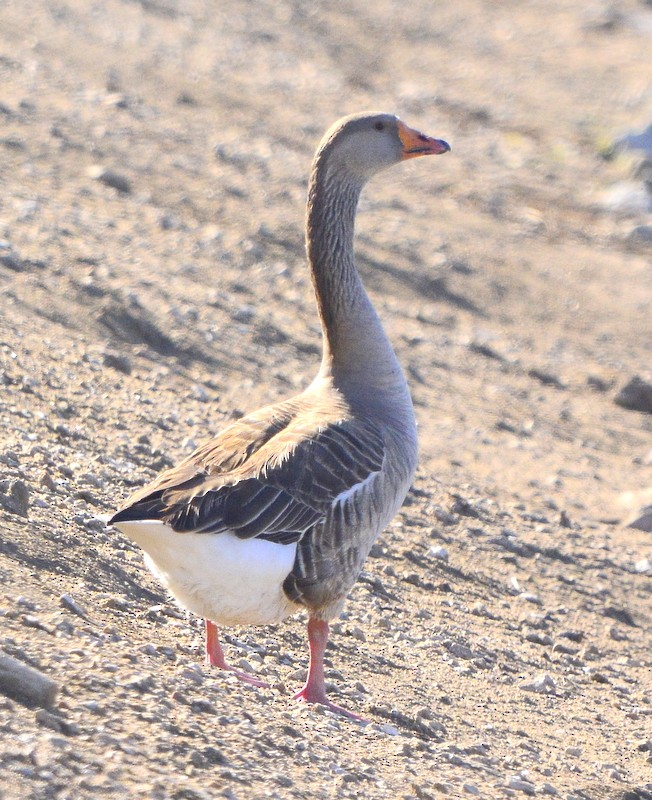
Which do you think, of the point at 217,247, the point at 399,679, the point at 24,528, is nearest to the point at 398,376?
the point at 399,679

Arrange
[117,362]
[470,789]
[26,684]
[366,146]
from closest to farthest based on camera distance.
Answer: [26,684] < [470,789] < [366,146] < [117,362]

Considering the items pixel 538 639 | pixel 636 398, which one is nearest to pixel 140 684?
pixel 538 639

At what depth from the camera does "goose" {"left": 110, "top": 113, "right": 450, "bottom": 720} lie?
4.64 m

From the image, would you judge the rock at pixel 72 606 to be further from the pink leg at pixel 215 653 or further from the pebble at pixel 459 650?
the pebble at pixel 459 650

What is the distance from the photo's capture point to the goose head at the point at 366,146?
643cm

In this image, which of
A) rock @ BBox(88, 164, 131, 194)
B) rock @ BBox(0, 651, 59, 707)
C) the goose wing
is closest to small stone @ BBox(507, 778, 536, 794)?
the goose wing

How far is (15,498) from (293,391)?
3.94 meters

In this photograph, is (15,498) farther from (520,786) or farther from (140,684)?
(520,786)

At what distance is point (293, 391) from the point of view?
926cm

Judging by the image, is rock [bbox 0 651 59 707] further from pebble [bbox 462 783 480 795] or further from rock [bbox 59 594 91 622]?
pebble [bbox 462 783 480 795]

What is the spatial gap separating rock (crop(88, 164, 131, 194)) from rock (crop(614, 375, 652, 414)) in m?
4.89

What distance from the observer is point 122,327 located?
29.3 feet

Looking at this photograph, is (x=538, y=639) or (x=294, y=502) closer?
(x=294, y=502)

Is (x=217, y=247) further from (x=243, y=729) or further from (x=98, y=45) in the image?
(x=243, y=729)
